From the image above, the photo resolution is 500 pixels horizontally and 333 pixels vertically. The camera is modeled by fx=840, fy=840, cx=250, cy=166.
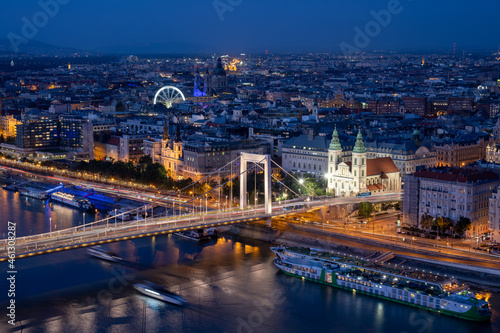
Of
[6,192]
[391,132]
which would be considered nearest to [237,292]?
[6,192]

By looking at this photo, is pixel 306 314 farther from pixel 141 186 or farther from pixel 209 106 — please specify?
pixel 209 106

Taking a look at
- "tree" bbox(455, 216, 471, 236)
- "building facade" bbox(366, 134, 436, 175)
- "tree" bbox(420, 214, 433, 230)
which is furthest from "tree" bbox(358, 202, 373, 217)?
"building facade" bbox(366, 134, 436, 175)

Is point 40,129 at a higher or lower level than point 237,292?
higher

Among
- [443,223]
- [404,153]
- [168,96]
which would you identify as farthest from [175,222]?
[168,96]

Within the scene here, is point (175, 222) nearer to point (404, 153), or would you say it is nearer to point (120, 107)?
point (404, 153)

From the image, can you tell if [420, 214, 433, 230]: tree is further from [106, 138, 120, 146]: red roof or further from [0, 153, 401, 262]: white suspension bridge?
[106, 138, 120, 146]: red roof

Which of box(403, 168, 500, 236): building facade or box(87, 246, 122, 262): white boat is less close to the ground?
box(403, 168, 500, 236): building facade
